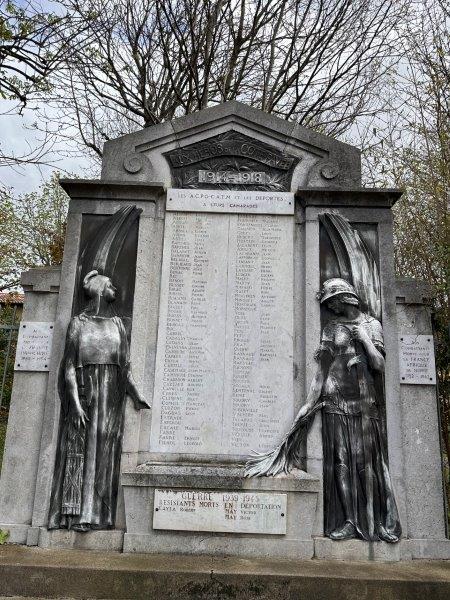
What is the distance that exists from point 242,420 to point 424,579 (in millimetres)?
2177

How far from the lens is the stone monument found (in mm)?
5410

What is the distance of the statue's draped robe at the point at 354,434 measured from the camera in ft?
17.8

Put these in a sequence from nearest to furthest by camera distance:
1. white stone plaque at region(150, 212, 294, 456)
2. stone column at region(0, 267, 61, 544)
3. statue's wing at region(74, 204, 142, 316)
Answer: stone column at region(0, 267, 61, 544) → white stone plaque at region(150, 212, 294, 456) → statue's wing at region(74, 204, 142, 316)

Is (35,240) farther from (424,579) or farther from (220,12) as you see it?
(424,579)

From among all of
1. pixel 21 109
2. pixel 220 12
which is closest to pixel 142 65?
pixel 220 12

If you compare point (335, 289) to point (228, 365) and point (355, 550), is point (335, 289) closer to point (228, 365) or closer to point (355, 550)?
point (228, 365)

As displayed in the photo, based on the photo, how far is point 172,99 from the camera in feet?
43.4

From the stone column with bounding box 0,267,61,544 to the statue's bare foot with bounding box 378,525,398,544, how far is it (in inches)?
138

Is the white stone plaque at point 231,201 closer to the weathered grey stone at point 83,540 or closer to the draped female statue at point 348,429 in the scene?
the draped female statue at point 348,429

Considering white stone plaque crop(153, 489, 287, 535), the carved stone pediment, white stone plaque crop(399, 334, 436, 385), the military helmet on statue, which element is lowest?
white stone plaque crop(153, 489, 287, 535)

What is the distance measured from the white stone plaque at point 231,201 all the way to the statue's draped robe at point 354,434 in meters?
1.52

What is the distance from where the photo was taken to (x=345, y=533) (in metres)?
5.34

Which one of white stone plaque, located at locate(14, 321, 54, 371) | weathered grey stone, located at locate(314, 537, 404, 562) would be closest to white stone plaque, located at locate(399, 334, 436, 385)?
weathered grey stone, located at locate(314, 537, 404, 562)

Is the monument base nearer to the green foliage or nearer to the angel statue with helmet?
the angel statue with helmet
